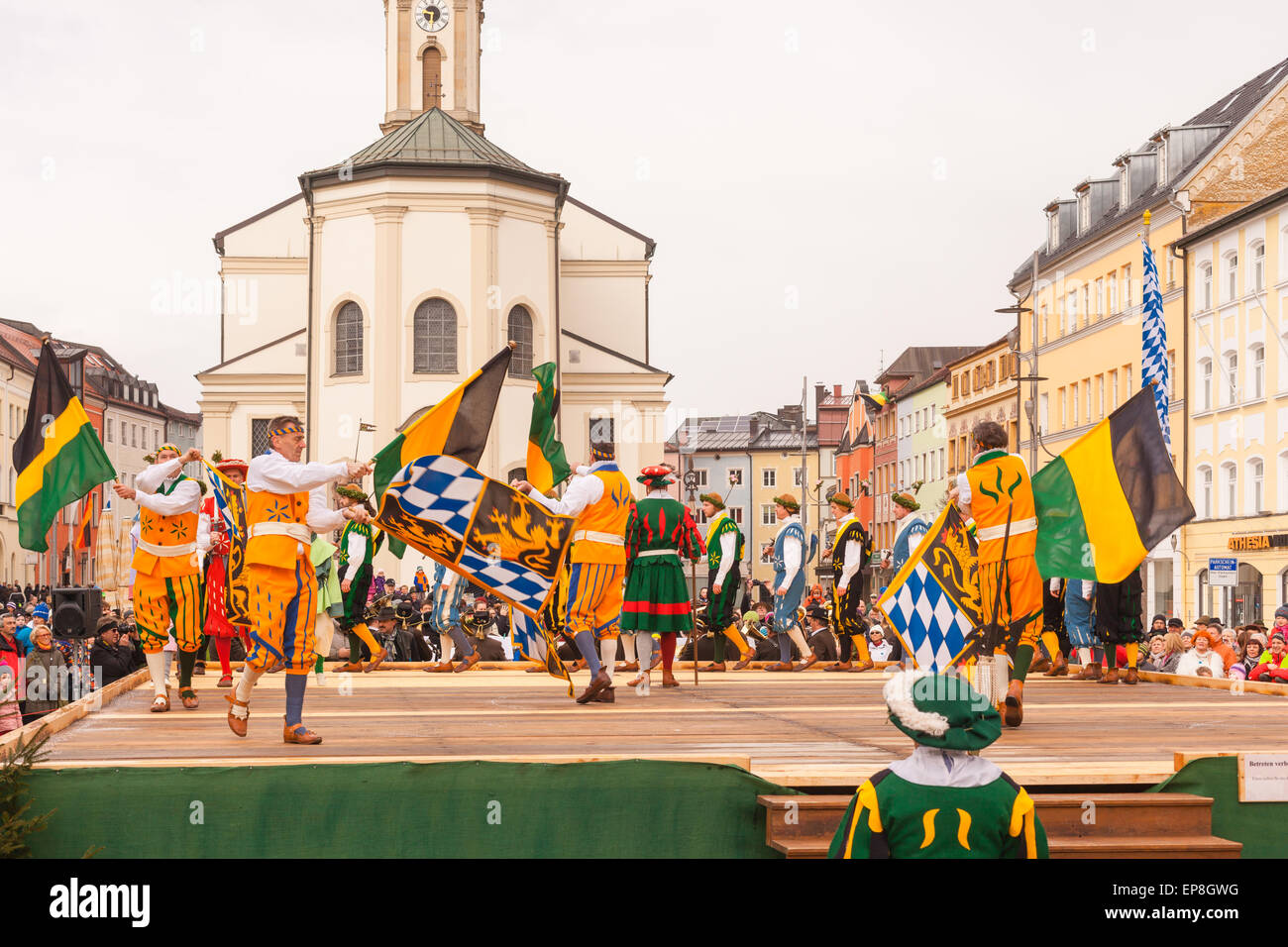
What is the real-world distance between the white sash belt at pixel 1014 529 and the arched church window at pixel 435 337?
4183cm

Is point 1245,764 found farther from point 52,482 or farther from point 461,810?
point 52,482

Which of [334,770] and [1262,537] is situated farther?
[1262,537]

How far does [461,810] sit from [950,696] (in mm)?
3467

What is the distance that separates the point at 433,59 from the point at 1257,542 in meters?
35.6

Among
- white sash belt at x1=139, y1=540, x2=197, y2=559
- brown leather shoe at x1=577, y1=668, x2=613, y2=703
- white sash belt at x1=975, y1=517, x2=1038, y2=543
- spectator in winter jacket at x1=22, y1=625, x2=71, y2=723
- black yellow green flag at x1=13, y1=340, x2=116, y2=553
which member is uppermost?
black yellow green flag at x1=13, y1=340, x2=116, y2=553

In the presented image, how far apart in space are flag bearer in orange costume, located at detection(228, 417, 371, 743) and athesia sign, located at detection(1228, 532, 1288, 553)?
1483 inches

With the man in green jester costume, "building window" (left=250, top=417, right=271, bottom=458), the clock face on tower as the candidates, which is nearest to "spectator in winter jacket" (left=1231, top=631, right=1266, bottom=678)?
the man in green jester costume

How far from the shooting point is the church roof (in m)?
52.3

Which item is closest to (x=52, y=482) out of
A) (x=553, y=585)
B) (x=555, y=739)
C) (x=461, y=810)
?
(x=553, y=585)

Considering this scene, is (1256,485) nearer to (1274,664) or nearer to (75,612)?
(1274,664)

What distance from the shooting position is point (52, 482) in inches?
462

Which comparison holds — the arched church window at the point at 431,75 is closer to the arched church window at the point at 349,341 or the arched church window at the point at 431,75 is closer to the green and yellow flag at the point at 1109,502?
the arched church window at the point at 349,341

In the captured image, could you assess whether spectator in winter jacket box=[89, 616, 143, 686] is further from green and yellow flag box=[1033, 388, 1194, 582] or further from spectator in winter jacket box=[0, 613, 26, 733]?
green and yellow flag box=[1033, 388, 1194, 582]

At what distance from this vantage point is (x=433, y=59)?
62.6 meters
